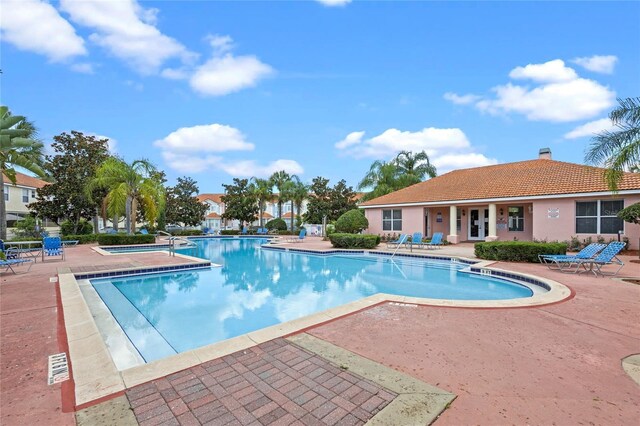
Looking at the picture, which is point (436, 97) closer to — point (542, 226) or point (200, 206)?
point (542, 226)

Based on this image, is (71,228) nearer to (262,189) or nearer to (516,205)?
(262,189)

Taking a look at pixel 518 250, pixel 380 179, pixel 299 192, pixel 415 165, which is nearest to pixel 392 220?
pixel 380 179

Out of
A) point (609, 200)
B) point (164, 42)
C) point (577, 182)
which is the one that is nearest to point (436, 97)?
point (577, 182)

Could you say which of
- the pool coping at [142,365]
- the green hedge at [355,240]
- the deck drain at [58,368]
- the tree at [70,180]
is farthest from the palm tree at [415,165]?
the deck drain at [58,368]

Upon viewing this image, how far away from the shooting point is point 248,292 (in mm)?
9414

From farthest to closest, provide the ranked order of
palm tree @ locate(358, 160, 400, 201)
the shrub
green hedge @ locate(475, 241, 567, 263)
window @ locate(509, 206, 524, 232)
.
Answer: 1. palm tree @ locate(358, 160, 400, 201)
2. the shrub
3. window @ locate(509, 206, 524, 232)
4. green hedge @ locate(475, 241, 567, 263)

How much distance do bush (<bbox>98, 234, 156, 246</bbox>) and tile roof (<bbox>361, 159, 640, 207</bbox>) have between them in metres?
16.7

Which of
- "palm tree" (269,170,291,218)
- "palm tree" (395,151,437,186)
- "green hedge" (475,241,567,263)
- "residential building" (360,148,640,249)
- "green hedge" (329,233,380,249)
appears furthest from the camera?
"palm tree" (269,170,291,218)

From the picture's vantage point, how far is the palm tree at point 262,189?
35.2m

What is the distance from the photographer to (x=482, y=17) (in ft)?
43.3

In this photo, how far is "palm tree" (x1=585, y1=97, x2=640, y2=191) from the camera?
9.74 metres

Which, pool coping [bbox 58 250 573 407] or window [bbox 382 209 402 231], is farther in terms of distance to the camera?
window [bbox 382 209 402 231]

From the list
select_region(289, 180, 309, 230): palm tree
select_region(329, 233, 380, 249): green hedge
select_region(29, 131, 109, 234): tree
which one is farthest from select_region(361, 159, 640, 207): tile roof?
select_region(29, 131, 109, 234): tree

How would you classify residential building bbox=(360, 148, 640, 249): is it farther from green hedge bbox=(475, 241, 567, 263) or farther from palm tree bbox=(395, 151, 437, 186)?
palm tree bbox=(395, 151, 437, 186)
